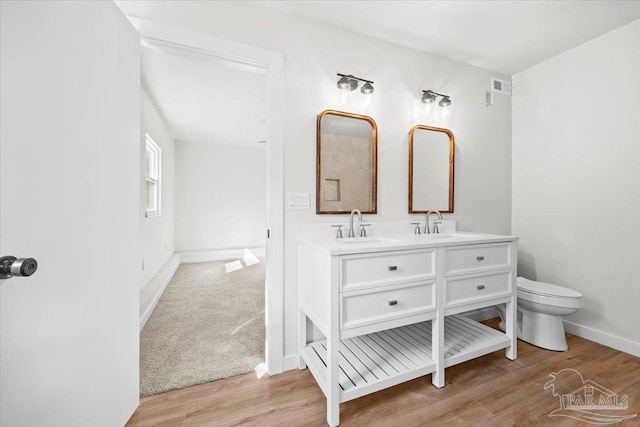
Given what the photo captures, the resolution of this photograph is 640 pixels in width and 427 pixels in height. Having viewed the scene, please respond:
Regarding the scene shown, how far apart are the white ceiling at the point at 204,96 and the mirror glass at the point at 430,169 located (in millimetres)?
1654

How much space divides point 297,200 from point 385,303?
0.86 metres

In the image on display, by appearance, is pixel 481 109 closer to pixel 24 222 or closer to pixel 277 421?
pixel 277 421

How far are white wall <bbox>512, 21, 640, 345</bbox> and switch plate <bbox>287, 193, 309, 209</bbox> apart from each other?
227 centimetres

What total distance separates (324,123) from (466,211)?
1.59 meters

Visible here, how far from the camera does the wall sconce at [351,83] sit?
1863 millimetres

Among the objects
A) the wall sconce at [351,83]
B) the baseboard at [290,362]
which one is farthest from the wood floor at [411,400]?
the wall sconce at [351,83]

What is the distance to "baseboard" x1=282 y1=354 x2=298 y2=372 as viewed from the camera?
1749mm

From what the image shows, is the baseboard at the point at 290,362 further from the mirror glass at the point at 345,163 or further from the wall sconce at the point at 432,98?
the wall sconce at the point at 432,98

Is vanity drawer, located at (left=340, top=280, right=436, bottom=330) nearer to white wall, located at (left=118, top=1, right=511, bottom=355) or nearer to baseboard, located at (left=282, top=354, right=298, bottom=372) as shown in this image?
white wall, located at (left=118, top=1, right=511, bottom=355)

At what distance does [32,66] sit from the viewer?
0.85m

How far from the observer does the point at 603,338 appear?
206 cm

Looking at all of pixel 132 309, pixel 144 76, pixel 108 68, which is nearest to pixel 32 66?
pixel 108 68

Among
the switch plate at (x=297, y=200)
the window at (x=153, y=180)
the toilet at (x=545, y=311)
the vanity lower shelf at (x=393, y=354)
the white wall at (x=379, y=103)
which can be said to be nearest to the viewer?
the vanity lower shelf at (x=393, y=354)

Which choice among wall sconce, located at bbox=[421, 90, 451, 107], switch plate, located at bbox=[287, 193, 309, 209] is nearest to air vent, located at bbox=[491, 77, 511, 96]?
wall sconce, located at bbox=[421, 90, 451, 107]
